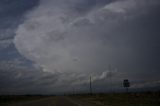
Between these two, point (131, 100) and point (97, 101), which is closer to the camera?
point (131, 100)

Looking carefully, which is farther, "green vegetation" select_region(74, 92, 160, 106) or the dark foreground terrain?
the dark foreground terrain

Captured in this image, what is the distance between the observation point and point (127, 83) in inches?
1864

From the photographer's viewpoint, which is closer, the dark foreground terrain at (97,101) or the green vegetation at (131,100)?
the green vegetation at (131,100)
